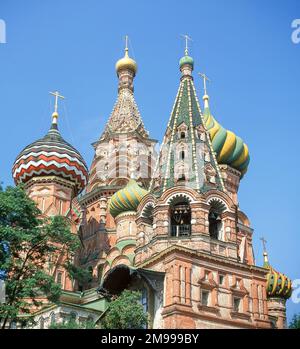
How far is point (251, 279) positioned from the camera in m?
22.4

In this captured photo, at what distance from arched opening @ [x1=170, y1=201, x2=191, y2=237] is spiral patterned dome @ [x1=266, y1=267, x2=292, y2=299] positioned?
8.98m

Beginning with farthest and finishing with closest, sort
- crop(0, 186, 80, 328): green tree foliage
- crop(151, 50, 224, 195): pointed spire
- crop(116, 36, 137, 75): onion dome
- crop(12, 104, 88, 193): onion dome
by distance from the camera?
crop(116, 36, 137, 75): onion dome < crop(12, 104, 88, 193): onion dome < crop(151, 50, 224, 195): pointed spire < crop(0, 186, 80, 328): green tree foliage

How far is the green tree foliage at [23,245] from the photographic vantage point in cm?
1559

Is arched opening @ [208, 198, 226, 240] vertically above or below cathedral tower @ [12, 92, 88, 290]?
below

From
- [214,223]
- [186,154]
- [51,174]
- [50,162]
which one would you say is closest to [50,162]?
[50,162]

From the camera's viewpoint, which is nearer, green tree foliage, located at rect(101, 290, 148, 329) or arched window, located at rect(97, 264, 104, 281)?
green tree foliage, located at rect(101, 290, 148, 329)

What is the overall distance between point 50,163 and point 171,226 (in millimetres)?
9666

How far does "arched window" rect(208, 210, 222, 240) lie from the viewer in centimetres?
2341

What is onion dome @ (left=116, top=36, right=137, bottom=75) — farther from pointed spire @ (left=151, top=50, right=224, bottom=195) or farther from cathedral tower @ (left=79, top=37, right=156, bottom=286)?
pointed spire @ (left=151, top=50, right=224, bottom=195)

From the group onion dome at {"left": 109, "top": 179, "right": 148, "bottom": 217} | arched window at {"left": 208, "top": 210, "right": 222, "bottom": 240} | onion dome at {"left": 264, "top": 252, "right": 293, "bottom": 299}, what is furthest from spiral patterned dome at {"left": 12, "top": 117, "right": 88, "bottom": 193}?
onion dome at {"left": 264, "top": 252, "right": 293, "bottom": 299}

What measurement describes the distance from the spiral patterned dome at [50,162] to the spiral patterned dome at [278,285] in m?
10.9

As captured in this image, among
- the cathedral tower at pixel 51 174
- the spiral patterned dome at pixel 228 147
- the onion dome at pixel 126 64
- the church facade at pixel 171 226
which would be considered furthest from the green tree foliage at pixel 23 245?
the onion dome at pixel 126 64
